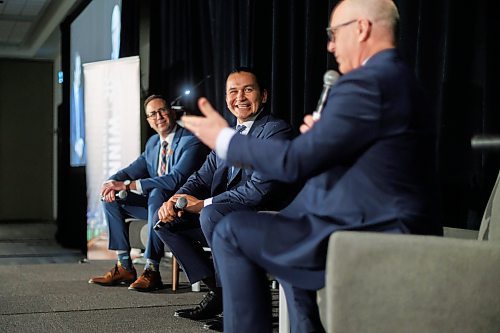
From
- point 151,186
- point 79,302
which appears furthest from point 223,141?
point 151,186

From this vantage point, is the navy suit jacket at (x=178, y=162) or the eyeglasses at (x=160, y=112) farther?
the eyeglasses at (x=160, y=112)

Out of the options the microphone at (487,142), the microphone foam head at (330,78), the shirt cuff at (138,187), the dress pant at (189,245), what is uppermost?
the microphone foam head at (330,78)

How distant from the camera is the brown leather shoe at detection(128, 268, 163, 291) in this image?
13.2 ft

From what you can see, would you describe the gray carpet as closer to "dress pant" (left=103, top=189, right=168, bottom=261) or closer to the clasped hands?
"dress pant" (left=103, top=189, right=168, bottom=261)

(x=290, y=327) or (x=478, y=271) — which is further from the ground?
(x=478, y=271)

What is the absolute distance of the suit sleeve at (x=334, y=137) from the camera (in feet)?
5.57

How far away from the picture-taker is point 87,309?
345cm

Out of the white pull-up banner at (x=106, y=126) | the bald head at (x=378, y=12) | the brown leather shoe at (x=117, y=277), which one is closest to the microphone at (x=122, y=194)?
the brown leather shoe at (x=117, y=277)

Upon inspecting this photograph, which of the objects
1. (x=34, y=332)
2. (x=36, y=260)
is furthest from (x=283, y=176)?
(x=36, y=260)

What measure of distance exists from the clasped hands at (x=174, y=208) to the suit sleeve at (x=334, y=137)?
60.1 inches

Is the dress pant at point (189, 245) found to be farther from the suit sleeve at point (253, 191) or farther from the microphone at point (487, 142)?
the microphone at point (487, 142)

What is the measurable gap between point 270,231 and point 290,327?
0.48m

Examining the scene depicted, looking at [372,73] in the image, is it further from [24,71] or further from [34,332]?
[24,71]

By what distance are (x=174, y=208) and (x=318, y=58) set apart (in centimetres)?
121
